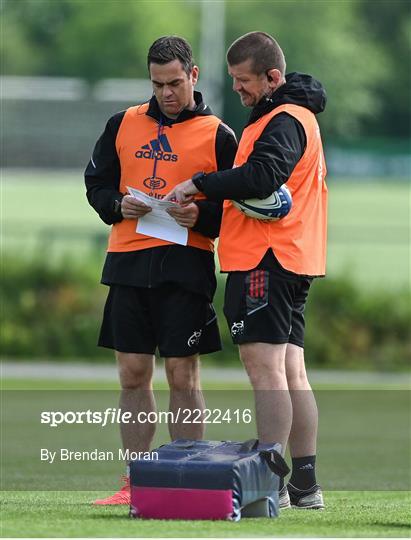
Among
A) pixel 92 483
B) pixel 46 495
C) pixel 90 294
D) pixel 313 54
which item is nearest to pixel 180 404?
pixel 46 495

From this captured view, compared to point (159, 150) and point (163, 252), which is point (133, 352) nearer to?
point (163, 252)

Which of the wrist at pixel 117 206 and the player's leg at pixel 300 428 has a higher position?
the wrist at pixel 117 206

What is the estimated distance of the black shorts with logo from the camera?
6.37 metres

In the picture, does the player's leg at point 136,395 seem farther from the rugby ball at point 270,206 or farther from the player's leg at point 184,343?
the rugby ball at point 270,206

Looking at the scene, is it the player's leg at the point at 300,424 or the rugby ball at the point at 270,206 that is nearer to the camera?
the rugby ball at the point at 270,206

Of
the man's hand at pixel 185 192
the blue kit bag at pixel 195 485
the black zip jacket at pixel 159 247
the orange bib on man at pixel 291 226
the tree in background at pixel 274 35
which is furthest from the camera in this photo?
the tree in background at pixel 274 35

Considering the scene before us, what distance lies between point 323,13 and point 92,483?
7795 cm

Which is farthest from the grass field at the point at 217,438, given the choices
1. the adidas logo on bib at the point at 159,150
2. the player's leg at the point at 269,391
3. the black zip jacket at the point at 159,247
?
the adidas logo on bib at the point at 159,150

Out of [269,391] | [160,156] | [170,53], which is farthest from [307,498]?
[170,53]

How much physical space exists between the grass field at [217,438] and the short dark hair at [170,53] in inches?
84.1

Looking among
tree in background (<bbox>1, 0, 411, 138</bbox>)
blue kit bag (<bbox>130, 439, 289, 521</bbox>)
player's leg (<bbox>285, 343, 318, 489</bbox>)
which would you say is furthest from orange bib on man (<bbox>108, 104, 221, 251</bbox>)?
tree in background (<bbox>1, 0, 411, 138</bbox>)

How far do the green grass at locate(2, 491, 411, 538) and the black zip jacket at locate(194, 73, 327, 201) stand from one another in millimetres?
1478

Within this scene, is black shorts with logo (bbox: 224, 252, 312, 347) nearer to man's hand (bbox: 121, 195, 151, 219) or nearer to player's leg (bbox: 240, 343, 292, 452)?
player's leg (bbox: 240, 343, 292, 452)

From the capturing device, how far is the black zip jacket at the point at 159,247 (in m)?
6.78
